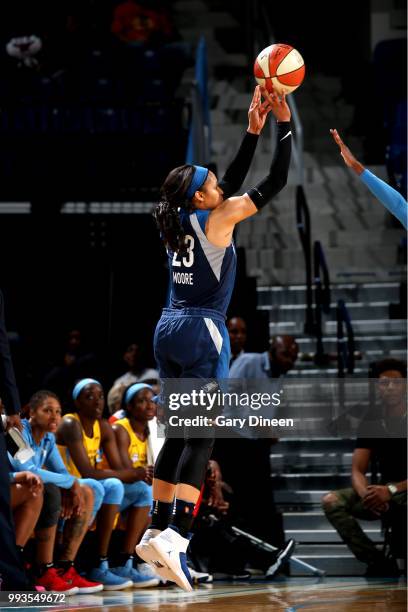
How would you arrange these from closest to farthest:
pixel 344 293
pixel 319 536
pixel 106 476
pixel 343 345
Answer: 1. pixel 106 476
2. pixel 319 536
3. pixel 343 345
4. pixel 344 293

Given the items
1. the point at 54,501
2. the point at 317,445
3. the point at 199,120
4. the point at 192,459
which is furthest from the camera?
the point at 199,120

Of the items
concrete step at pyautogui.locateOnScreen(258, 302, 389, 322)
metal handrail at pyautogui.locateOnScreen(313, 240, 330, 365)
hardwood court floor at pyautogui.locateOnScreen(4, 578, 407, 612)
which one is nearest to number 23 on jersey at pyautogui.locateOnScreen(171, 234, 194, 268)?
hardwood court floor at pyautogui.locateOnScreen(4, 578, 407, 612)

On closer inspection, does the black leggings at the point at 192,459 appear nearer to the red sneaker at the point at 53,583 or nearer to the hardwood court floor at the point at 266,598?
the hardwood court floor at the point at 266,598

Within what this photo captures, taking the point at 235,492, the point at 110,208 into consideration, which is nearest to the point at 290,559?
the point at 235,492

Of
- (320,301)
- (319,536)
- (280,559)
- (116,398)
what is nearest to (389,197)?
(280,559)

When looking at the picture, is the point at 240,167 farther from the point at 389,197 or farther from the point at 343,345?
the point at 343,345

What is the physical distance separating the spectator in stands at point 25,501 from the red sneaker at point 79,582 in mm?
505

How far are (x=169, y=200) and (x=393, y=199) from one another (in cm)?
126

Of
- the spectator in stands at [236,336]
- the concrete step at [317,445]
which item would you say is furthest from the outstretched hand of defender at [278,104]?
the concrete step at [317,445]

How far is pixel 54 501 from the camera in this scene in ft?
23.6

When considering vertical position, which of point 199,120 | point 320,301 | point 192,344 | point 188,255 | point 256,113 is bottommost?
point 192,344

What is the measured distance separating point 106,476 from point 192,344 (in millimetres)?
2595

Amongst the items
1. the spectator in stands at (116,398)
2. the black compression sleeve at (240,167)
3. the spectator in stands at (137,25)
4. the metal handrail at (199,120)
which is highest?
the spectator in stands at (137,25)

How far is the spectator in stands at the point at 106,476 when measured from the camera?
7.72m
